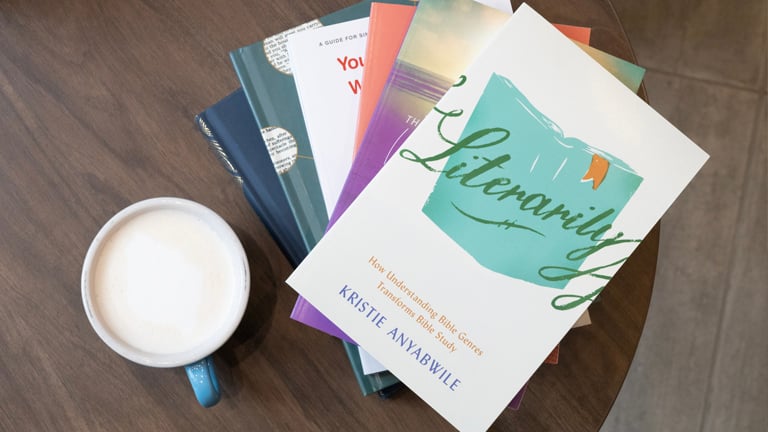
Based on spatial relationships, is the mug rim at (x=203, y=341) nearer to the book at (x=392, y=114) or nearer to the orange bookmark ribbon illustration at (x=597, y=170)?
the book at (x=392, y=114)

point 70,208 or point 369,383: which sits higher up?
point 70,208

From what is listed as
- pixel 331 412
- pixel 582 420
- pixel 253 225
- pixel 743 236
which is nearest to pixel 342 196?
pixel 253 225

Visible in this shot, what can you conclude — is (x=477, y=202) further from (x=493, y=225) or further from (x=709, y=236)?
(x=709, y=236)

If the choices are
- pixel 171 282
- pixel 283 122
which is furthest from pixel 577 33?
pixel 171 282

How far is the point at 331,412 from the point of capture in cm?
58

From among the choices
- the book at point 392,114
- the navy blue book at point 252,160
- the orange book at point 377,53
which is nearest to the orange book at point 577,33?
the book at point 392,114

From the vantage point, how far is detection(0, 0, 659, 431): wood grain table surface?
22.2 inches

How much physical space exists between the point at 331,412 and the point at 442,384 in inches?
4.7

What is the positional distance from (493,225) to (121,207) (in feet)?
1.15

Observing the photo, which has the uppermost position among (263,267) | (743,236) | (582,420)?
(263,267)

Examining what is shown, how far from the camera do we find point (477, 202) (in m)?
0.52

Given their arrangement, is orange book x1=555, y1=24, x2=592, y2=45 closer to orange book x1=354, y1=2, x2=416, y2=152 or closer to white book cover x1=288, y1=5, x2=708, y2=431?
white book cover x1=288, y1=5, x2=708, y2=431

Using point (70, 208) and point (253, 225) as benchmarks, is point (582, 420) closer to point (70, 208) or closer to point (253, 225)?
point (253, 225)

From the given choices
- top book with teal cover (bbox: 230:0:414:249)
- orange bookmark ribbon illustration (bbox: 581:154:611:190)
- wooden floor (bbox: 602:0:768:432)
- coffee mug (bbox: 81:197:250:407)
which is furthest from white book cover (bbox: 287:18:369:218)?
wooden floor (bbox: 602:0:768:432)
